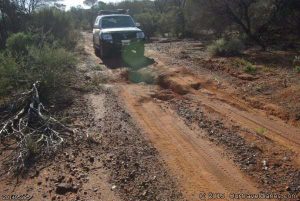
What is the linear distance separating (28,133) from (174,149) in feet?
8.95

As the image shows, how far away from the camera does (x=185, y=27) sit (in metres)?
25.0

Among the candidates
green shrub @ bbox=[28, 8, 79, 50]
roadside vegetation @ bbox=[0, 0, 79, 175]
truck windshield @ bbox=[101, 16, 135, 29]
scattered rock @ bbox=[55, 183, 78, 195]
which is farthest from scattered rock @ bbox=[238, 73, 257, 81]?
green shrub @ bbox=[28, 8, 79, 50]

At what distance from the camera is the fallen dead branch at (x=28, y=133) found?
620 centimetres

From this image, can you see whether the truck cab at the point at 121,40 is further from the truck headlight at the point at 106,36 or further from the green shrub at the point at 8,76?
the green shrub at the point at 8,76

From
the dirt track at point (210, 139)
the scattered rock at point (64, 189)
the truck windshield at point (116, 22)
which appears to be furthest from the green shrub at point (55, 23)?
the scattered rock at point (64, 189)

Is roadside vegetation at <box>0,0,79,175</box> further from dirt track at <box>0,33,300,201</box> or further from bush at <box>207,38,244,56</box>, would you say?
bush at <box>207,38,244,56</box>

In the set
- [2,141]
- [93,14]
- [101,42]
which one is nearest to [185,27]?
[101,42]

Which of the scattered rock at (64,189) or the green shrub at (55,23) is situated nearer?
the scattered rock at (64,189)

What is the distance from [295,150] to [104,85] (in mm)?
6020

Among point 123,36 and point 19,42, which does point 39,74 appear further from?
point 19,42

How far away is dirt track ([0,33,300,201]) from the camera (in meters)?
5.09

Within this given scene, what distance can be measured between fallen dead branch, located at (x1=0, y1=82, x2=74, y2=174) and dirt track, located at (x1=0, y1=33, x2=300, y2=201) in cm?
37

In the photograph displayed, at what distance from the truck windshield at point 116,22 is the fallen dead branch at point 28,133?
709 cm

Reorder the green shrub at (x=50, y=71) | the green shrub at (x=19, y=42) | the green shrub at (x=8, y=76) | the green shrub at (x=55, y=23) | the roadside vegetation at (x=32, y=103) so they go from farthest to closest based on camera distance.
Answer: the green shrub at (x=55, y=23)
the green shrub at (x=19, y=42)
the green shrub at (x=50, y=71)
the green shrub at (x=8, y=76)
the roadside vegetation at (x=32, y=103)
